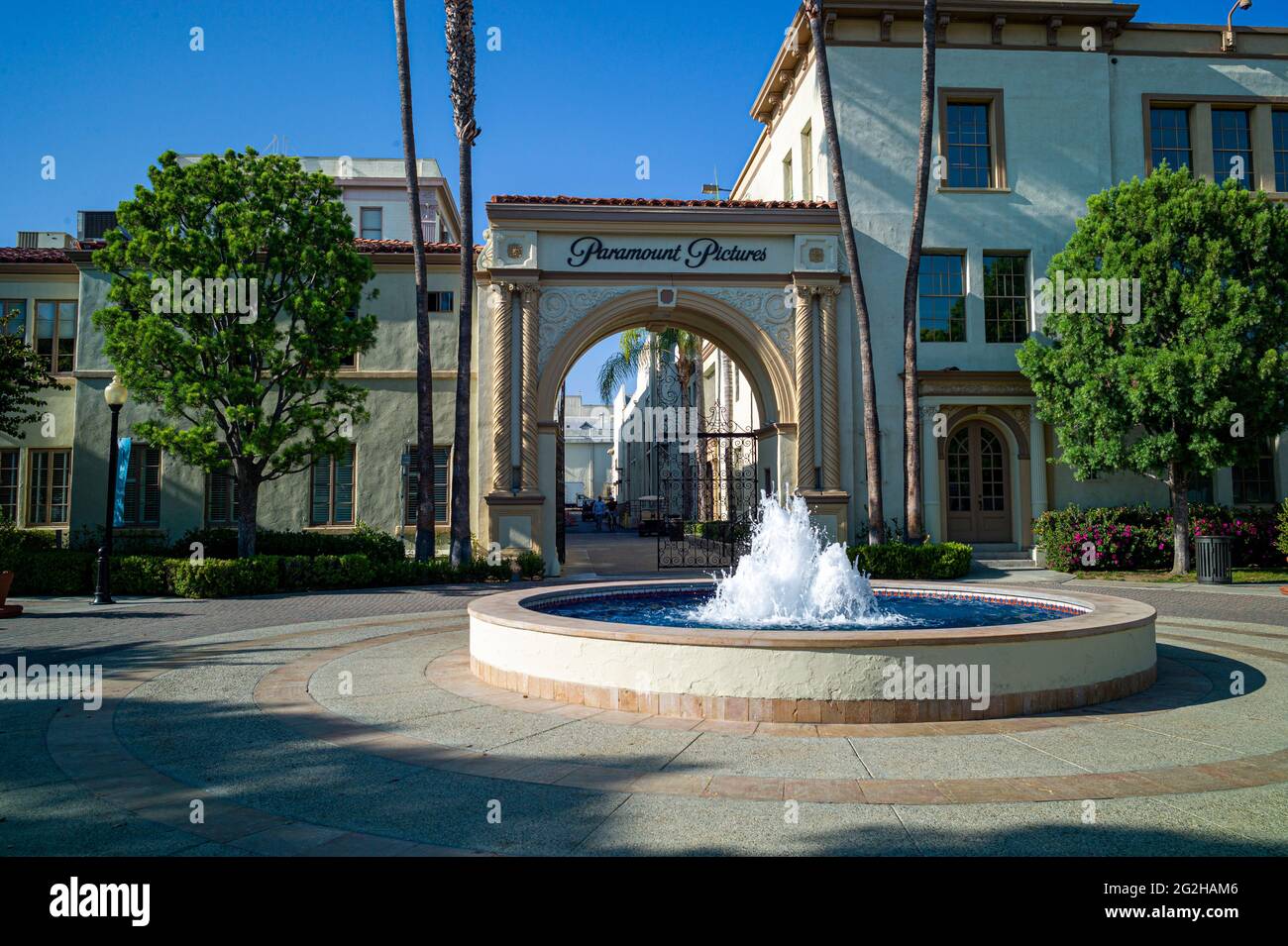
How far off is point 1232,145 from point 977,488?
12256mm

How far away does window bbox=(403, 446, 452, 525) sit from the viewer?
22344 mm

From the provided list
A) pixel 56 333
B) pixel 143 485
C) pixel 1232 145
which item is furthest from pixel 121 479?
pixel 1232 145

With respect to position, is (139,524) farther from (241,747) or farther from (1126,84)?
(1126,84)

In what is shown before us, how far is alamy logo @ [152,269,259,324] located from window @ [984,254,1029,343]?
59.3 ft

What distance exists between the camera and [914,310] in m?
20.4

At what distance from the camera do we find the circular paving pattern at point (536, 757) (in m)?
4.70

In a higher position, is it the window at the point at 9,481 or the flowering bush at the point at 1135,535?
the window at the point at 9,481

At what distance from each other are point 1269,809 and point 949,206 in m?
20.6

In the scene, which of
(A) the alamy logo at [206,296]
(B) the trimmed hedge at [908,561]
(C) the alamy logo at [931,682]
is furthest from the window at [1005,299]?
(A) the alamy logo at [206,296]

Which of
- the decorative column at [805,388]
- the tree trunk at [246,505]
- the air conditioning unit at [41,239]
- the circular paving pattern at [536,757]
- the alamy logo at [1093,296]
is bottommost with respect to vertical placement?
the circular paving pattern at [536,757]

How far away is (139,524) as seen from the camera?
71.8 feet

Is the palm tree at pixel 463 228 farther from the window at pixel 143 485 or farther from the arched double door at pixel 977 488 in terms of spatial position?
the arched double door at pixel 977 488
